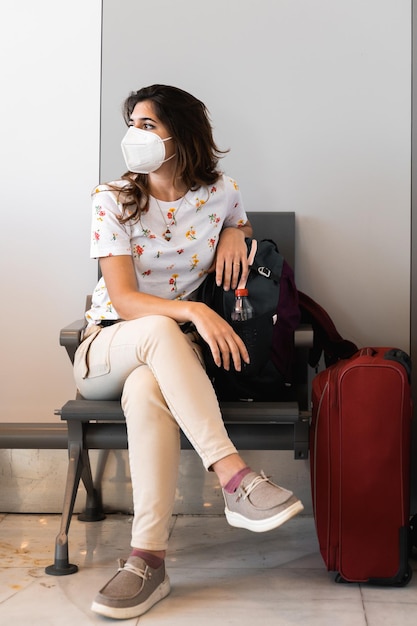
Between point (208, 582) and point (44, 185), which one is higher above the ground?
point (44, 185)

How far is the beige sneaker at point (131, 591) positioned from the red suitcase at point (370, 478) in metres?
0.45

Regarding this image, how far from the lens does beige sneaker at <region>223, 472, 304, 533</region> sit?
195 cm

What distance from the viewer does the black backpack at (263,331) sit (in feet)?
7.68

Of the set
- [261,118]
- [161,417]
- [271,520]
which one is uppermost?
[261,118]

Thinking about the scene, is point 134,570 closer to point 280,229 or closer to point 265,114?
point 280,229

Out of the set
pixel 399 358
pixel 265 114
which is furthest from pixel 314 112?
pixel 399 358

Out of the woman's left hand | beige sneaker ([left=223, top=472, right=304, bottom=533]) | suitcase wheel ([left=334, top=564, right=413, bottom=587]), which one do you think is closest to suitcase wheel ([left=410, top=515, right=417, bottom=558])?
suitcase wheel ([left=334, top=564, right=413, bottom=587])

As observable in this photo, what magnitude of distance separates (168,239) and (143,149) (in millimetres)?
257

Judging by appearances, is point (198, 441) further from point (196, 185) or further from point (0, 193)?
point (0, 193)

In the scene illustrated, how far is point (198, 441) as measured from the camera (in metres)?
2.05

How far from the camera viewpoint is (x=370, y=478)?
2.17 metres

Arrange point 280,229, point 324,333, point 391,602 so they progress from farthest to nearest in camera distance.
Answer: point 280,229, point 324,333, point 391,602

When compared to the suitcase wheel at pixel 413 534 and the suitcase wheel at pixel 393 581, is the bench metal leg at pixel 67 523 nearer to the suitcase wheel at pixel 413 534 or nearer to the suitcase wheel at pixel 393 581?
the suitcase wheel at pixel 393 581

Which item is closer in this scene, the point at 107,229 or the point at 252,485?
the point at 252,485
